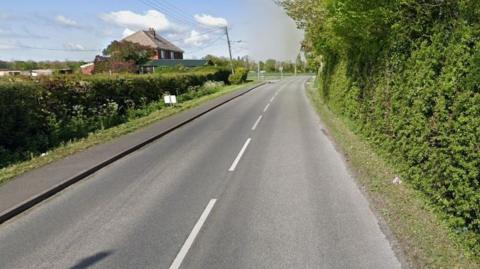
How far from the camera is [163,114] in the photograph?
63.5 ft

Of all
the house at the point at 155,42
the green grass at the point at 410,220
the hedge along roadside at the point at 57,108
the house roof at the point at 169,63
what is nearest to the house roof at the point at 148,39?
the house at the point at 155,42

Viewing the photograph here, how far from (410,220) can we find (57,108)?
12.6m

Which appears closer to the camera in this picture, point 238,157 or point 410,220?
point 410,220

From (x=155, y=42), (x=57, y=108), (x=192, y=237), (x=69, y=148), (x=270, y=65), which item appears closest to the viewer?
(x=192, y=237)

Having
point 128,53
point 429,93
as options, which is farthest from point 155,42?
point 429,93

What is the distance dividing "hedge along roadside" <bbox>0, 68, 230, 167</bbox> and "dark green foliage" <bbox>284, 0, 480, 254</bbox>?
9.85 metres

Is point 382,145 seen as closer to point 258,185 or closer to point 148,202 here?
point 258,185

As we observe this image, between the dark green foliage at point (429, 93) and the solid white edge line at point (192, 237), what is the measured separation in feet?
Answer: 11.5

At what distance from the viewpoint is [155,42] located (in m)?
78.7

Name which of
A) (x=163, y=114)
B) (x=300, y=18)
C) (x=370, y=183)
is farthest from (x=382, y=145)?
(x=163, y=114)

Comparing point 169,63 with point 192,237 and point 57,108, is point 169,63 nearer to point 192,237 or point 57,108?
point 57,108

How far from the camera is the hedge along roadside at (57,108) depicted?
1079 centimetres

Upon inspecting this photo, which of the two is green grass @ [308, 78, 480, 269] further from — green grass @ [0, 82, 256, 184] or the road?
green grass @ [0, 82, 256, 184]

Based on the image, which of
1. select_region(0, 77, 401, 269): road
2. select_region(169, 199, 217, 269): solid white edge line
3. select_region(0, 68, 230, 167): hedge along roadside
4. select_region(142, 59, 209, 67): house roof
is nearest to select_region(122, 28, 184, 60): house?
select_region(142, 59, 209, 67): house roof
